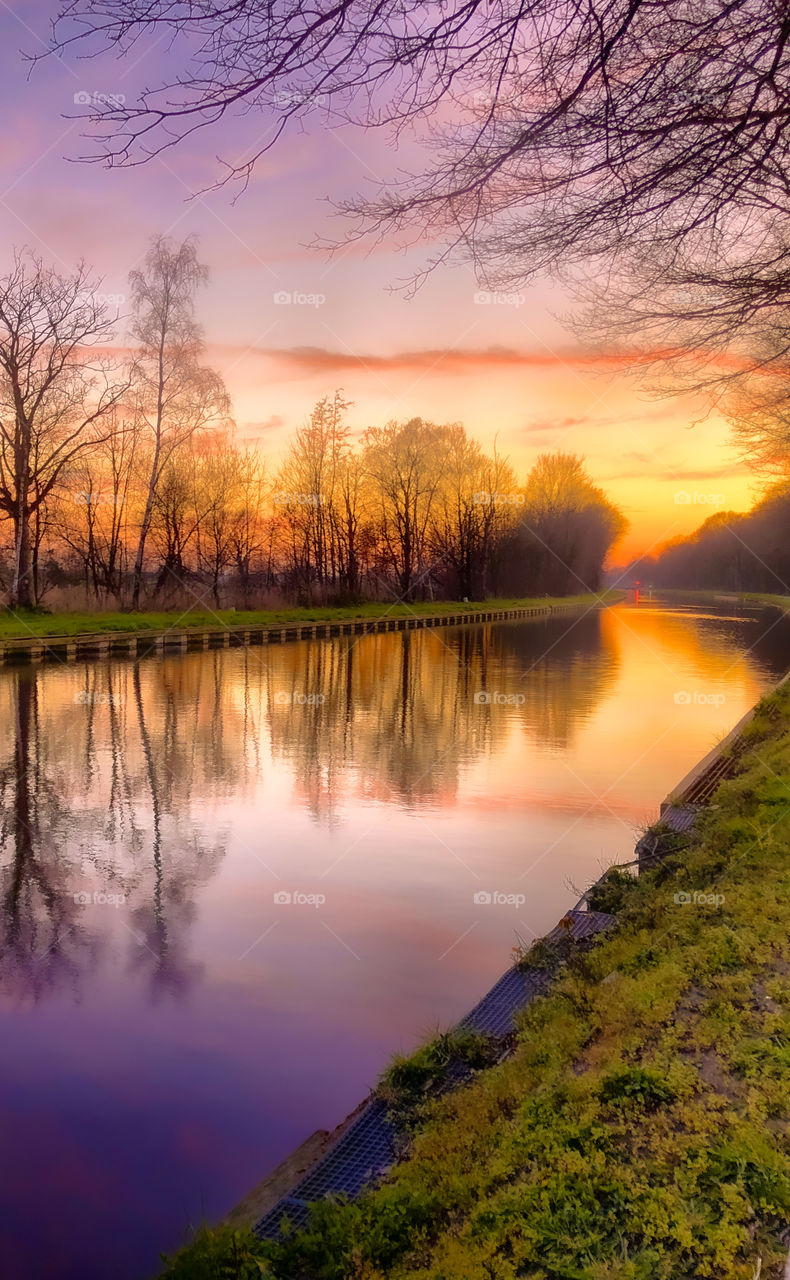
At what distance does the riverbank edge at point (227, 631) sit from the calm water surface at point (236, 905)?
703 cm

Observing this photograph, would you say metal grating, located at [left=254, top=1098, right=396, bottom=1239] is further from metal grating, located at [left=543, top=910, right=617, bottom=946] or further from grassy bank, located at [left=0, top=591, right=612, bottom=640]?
grassy bank, located at [left=0, top=591, right=612, bottom=640]

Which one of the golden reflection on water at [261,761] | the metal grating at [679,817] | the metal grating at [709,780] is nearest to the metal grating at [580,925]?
the golden reflection on water at [261,761]

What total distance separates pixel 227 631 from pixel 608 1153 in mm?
27706

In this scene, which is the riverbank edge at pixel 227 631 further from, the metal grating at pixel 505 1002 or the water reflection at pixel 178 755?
the metal grating at pixel 505 1002

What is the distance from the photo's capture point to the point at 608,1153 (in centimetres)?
335

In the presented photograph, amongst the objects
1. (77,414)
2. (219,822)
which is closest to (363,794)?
(219,822)

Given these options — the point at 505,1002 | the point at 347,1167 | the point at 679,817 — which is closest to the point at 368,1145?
the point at 347,1167

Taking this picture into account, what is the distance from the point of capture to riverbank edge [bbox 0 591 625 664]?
23469 millimetres

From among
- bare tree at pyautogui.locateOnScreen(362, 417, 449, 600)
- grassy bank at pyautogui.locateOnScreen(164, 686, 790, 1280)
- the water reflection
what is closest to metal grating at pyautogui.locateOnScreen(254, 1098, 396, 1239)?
grassy bank at pyautogui.locateOnScreen(164, 686, 790, 1280)

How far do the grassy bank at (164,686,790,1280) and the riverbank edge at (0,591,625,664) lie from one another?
19468mm

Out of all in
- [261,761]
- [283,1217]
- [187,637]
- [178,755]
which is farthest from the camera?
[187,637]

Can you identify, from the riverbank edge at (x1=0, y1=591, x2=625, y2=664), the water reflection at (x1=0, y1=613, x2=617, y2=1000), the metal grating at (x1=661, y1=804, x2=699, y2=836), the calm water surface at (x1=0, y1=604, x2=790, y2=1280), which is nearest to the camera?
the calm water surface at (x1=0, y1=604, x2=790, y2=1280)

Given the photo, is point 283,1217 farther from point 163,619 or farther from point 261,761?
point 163,619

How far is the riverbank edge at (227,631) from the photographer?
23469 mm
